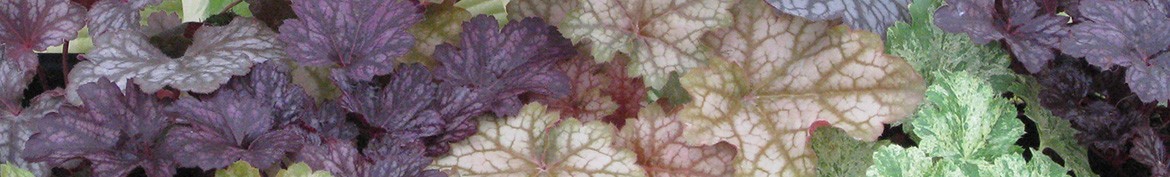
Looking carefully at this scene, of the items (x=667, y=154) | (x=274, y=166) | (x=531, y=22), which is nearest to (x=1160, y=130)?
(x=667, y=154)

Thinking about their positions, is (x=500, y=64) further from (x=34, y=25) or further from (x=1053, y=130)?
(x=1053, y=130)

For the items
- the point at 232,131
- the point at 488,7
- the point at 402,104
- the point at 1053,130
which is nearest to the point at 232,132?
the point at 232,131

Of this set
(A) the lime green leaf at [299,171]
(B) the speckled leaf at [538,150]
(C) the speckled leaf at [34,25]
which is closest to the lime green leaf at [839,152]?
(B) the speckled leaf at [538,150]

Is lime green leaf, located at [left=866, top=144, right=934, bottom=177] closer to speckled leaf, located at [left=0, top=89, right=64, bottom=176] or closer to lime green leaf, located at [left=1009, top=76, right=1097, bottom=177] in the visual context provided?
lime green leaf, located at [left=1009, top=76, right=1097, bottom=177]

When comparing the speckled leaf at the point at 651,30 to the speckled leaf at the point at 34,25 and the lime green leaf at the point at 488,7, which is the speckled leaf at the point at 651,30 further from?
the speckled leaf at the point at 34,25

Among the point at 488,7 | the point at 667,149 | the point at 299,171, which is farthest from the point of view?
the point at 488,7
